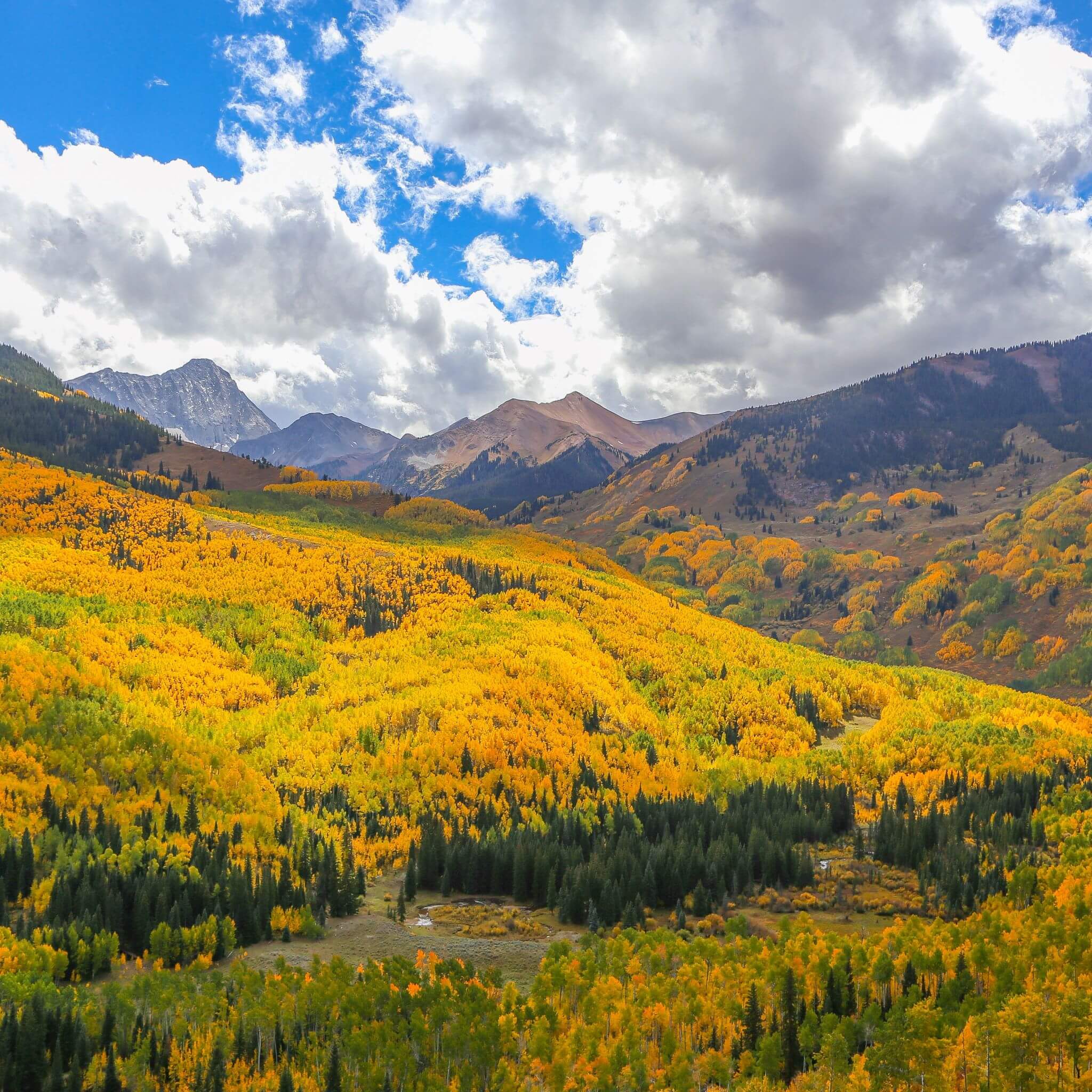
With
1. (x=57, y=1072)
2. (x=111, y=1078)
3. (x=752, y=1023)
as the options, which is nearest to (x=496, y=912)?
(x=752, y=1023)

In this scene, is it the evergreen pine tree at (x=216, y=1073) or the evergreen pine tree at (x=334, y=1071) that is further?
the evergreen pine tree at (x=334, y=1071)

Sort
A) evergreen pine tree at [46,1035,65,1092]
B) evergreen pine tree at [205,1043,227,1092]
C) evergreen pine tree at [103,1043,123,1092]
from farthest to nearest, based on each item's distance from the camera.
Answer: evergreen pine tree at [205,1043,227,1092] → evergreen pine tree at [103,1043,123,1092] → evergreen pine tree at [46,1035,65,1092]

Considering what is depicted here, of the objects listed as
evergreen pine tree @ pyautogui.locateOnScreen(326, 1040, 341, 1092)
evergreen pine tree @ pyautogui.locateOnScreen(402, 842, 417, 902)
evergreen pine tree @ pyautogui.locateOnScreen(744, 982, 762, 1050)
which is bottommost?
evergreen pine tree @ pyautogui.locateOnScreen(402, 842, 417, 902)

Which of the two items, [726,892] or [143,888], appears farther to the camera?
[726,892]

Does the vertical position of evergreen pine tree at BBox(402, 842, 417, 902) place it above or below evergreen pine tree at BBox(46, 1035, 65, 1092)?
below

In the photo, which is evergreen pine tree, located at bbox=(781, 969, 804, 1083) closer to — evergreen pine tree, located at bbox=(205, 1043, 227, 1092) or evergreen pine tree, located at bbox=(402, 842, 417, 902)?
evergreen pine tree, located at bbox=(205, 1043, 227, 1092)

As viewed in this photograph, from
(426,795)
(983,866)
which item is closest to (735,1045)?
(983,866)

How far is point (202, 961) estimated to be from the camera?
339 ft

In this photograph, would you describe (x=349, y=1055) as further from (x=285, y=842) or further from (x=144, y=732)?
(x=144, y=732)

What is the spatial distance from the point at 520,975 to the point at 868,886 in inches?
2658

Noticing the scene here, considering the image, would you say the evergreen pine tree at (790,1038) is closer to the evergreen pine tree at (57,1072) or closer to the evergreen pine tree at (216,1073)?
the evergreen pine tree at (216,1073)

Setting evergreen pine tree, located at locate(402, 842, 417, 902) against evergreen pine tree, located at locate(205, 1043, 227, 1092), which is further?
evergreen pine tree, located at locate(402, 842, 417, 902)

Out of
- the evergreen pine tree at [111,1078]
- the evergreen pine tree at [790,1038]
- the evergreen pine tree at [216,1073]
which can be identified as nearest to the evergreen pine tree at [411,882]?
the evergreen pine tree at [216,1073]

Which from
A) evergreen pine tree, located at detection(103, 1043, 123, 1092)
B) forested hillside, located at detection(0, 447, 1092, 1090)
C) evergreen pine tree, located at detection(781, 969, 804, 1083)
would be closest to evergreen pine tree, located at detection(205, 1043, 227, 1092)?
forested hillside, located at detection(0, 447, 1092, 1090)
